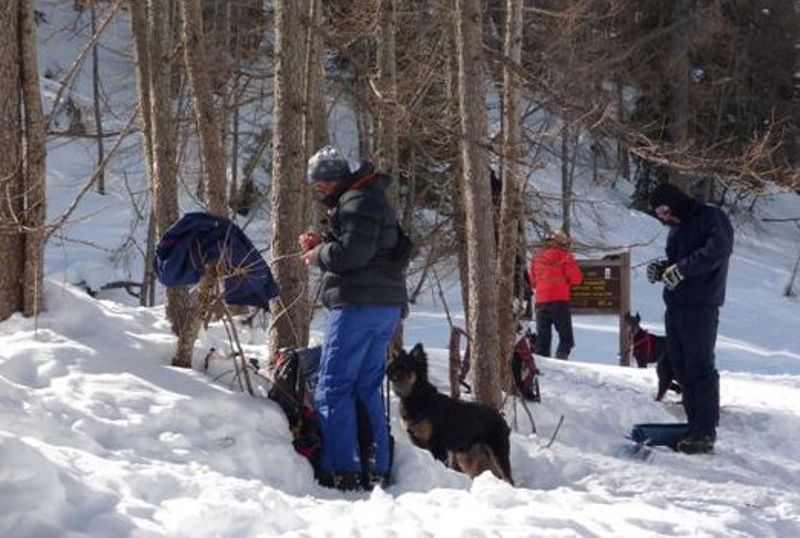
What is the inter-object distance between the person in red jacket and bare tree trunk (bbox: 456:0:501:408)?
4369 mm

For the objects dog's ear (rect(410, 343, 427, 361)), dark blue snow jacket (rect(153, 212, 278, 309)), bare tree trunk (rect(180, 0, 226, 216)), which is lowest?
dog's ear (rect(410, 343, 427, 361))

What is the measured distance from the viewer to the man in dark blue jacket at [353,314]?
5809 millimetres


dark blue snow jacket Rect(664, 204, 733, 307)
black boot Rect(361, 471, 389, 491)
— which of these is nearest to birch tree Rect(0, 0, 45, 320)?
black boot Rect(361, 471, 389, 491)

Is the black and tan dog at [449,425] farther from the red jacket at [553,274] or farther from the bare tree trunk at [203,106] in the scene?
the red jacket at [553,274]

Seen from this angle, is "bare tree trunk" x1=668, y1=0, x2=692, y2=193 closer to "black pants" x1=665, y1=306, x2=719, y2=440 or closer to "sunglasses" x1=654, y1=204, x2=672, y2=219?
"sunglasses" x1=654, y1=204, x2=672, y2=219

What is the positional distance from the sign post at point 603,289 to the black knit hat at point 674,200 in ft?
23.9

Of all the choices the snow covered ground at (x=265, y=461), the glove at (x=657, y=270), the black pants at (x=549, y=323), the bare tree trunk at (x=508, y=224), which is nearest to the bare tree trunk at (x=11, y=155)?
the snow covered ground at (x=265, y=461)

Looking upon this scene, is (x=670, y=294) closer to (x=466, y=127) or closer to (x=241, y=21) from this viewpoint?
(x=466, y=127)

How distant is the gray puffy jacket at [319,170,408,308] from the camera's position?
5719 millimetres

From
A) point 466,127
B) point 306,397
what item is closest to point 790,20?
point 466,127

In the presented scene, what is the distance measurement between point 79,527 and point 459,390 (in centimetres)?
480

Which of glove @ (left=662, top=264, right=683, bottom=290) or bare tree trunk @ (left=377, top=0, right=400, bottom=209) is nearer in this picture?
glove @ (left=662, top=264, right=683, bottom=290)

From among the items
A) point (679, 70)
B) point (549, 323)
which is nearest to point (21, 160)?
point (549, 323)

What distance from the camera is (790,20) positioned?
32344mm
